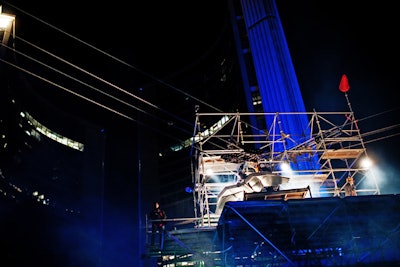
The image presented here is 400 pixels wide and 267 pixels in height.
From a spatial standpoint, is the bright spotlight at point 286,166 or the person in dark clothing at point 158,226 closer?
the person in dark clothing at point 158,226

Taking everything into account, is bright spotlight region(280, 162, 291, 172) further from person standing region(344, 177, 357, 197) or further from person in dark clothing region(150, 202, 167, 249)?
person in dark clothing region(150, 202, 167, 249)

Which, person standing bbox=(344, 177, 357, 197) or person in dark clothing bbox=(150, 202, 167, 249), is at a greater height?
person standing bbox=(344, 177, 357, 197)

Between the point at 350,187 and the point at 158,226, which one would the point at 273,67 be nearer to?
the point at 350,187

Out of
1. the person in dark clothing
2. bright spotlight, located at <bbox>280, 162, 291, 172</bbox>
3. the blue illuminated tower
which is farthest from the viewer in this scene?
the blue illuminated tower

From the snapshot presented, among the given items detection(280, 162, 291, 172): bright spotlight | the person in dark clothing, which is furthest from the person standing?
the person in dark clothing

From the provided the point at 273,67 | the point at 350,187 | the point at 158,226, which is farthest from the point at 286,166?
the point at 273,67

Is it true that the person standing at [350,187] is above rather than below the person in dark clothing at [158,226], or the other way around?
above

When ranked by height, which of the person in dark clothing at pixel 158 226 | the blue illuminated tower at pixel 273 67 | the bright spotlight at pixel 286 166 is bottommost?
the person in dark clothing at pixel 158 226

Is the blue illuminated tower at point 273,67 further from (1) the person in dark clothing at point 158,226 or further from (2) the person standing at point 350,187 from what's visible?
(1) the person in dark clothing at point 158,226

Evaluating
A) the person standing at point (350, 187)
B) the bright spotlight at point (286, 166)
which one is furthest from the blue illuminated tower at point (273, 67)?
the person standing at point (350, 187)

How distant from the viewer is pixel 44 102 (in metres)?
67.8

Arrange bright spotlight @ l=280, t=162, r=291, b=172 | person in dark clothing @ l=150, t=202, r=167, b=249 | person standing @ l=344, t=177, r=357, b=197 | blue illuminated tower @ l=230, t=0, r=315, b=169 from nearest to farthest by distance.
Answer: person in dark clothing @ l=150, t=202, r=167, b=249, person standing @ l=344, t=177, r=357, b=197, bright spotlight @ l=280, t=162, r=291, b=172, blue illuminated tower @ l=230, t=0, r=315, b=169

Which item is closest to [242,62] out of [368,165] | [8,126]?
[368,165]

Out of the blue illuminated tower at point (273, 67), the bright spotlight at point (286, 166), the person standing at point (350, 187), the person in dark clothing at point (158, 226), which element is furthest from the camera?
the blue illuminated tower at point (273, 67)
